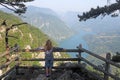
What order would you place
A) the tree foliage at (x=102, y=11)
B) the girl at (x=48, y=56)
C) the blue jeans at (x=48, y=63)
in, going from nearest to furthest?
the girl at (x=48, y=56)
the blue jeans at (x=48, y=63)
the tree foliage at (x=102, y=11)

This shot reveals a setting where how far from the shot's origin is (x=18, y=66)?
14031 millimetres

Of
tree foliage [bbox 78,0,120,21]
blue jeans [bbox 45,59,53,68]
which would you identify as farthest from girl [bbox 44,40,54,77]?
tree foliage [bbox 78,0,120,21]

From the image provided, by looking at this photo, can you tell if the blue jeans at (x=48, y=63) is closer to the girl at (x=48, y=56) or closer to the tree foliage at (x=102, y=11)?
the girl at (x=48, y=56)

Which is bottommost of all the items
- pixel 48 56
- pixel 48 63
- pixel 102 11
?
pixel 48 63

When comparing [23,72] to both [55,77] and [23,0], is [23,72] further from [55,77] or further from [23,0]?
[23,0]

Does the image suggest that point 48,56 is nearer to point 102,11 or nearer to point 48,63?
point 48,63

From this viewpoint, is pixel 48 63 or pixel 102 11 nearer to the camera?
pixel 48 63

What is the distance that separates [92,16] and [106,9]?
3.24 ft

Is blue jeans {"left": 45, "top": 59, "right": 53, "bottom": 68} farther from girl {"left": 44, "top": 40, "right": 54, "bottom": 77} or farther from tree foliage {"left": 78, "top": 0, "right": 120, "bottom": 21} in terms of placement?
tree foliage {"left": 78, "top": 0, "right": 120, "bottom": 21}

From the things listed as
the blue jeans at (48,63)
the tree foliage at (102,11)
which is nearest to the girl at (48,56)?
the blue jeans at (48,63)

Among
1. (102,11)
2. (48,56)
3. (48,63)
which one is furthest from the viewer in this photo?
(102,11)

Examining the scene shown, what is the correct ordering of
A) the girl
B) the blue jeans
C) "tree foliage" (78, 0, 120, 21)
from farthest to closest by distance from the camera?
"tree foliage" (78, 0, 120, 21), the blue jeans, the girl

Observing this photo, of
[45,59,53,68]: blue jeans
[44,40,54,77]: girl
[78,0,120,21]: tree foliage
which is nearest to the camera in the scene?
[44,40,54,77]: girl

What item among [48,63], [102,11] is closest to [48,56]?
[48,63]
